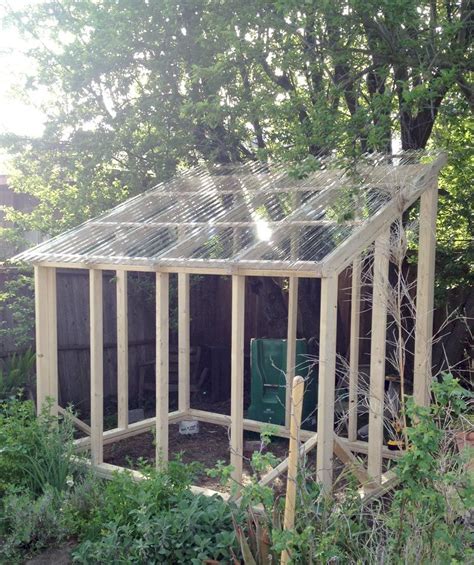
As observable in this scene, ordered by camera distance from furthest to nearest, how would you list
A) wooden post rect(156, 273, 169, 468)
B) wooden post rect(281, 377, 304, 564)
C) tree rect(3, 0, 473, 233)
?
tree rect(3, 0, 473, 233)
wooden post rect(156, 273, 169, 468)
wooden post rect(281, 377, 304, 564)

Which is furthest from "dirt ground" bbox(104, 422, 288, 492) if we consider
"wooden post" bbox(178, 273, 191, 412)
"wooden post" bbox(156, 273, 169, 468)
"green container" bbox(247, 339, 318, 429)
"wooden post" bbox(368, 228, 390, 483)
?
"wooden post" bbox(368, 228, 390, 483)

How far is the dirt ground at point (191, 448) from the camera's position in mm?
6309

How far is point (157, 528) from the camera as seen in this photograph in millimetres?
3736

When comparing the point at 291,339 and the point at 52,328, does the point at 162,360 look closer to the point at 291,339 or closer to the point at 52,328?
the point at 52,328

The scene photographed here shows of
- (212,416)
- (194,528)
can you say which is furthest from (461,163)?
(194,528)

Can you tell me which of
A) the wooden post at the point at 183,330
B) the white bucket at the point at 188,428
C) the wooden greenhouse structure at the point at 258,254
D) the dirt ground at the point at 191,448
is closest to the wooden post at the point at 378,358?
the wooden greenhouse structure at the point at 258,254

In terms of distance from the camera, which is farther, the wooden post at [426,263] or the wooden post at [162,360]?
the wooden post at [426,263]

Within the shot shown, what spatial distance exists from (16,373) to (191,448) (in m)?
2.08

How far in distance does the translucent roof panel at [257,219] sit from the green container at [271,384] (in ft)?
6.19

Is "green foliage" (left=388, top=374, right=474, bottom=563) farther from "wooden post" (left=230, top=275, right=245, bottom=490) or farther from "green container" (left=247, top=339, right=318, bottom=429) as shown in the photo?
"green container" (left=247, top=339, right=318, bottom=429)

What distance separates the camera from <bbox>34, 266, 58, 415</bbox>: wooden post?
19.9ft

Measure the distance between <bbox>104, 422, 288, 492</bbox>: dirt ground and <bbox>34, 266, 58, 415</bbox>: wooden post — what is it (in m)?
0.87

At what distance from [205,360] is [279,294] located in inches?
65.0

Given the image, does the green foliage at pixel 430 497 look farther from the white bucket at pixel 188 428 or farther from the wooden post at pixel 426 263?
the white bucket at pixel 188 428
